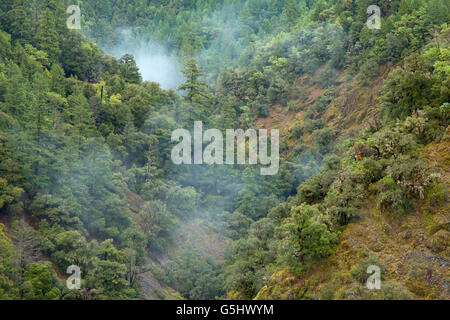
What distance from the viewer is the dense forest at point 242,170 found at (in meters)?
28.9

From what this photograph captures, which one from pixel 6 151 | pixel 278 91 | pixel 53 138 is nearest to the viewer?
pixel 6 151

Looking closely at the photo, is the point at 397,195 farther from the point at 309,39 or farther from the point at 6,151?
the point at 309,39

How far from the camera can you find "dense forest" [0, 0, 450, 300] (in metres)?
28.9

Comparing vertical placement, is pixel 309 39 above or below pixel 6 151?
above

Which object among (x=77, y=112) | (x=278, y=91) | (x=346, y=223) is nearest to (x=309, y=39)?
(x=278, y=91)

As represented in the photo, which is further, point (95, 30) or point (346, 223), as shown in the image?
point (95, 30)

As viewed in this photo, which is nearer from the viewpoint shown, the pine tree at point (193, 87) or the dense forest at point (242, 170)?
the dense forest at point (242, 170)

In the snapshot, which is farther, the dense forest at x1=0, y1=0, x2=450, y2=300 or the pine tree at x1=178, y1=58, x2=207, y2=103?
the pine tree at x1=178, y1=58, x2=207, y2=103

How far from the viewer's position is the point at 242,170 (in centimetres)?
5734

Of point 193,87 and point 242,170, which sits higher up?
point 193,87

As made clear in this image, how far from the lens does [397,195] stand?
2888cm

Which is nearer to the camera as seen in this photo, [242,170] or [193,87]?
[242,170]
